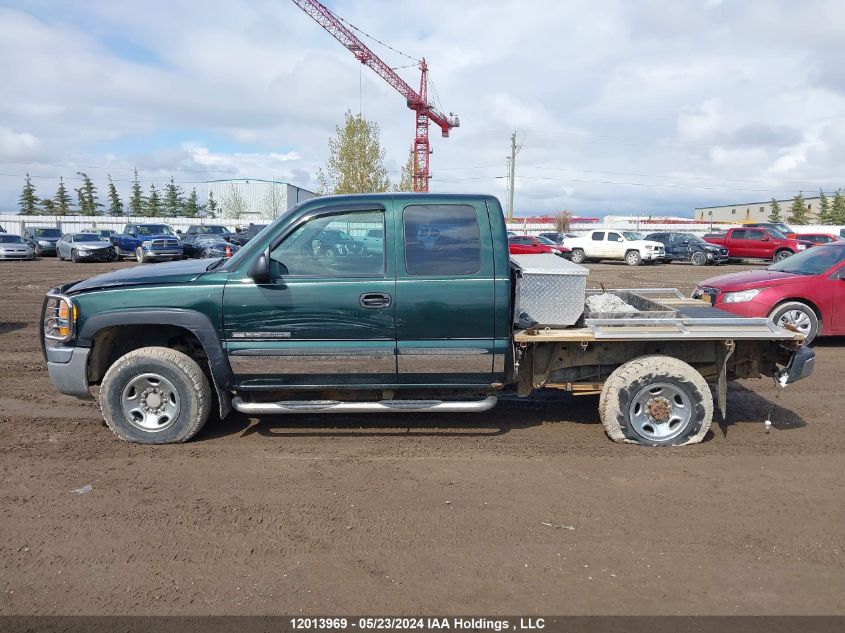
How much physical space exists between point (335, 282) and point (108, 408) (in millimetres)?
2133

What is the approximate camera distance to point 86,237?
28.5 m

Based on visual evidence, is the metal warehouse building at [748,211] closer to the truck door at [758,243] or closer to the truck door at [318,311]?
the truck door at [758,243]

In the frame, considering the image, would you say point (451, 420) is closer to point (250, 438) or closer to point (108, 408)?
point (250, 438)

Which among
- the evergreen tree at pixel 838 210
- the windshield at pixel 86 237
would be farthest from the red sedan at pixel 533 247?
the evergreen tree at pixel 838 210

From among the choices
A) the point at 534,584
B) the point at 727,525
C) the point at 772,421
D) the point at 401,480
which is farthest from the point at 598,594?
the point at 772,421

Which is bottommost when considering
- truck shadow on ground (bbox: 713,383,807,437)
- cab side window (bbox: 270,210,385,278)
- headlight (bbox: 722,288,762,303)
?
truck shadow on ground (bbox: 713,383,807,437)

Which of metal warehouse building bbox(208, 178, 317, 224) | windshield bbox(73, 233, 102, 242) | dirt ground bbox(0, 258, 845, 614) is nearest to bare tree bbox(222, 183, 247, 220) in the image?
metal warehouse building bbox(208, 178, 317, 224)

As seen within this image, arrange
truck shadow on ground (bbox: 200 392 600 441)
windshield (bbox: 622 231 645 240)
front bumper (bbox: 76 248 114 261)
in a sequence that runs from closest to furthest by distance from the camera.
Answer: truck shadow on ground (bbox: 200 392 600 441), front bumper (bbox: 76 248 114 261), windshield (bbox: 622 231 645 240)

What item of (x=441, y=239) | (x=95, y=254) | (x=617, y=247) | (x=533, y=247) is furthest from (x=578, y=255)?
(x=441, y=239)

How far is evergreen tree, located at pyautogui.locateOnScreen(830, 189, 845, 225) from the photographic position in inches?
2675

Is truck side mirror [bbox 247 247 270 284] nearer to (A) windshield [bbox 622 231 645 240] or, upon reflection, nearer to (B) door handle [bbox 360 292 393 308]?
(B) door handle [bbox 360 292 393 308]

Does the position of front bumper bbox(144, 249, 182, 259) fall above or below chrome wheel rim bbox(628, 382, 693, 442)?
A: above

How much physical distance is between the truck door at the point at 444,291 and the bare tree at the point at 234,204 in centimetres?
6372

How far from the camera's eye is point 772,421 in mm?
5480
